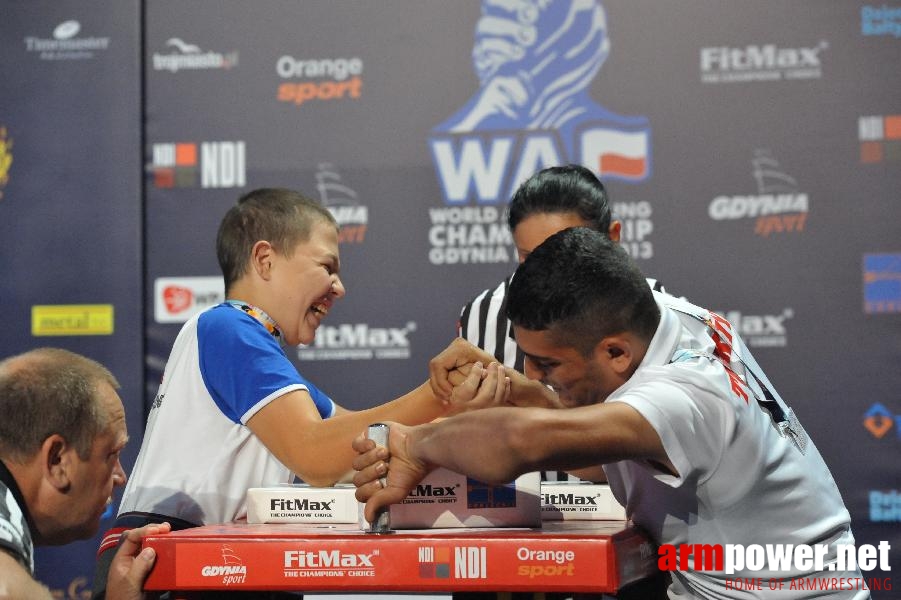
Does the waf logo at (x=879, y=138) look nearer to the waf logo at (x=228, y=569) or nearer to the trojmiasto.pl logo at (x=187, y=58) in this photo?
the trojmiasto.pl logo at (x=187, y=58)


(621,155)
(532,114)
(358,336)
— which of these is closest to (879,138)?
(621,155)

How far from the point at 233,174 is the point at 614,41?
1.75 meters

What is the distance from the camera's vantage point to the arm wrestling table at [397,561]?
1604mm

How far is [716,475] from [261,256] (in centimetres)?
127

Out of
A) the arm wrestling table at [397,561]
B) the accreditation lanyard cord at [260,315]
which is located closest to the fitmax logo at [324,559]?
the arm wrestling table at [397,561]

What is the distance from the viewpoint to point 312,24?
15.5 ft

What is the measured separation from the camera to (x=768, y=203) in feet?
14.5

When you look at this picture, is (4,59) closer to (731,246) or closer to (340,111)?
(340,111)

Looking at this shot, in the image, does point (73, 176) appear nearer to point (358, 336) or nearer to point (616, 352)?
point (358, 336)

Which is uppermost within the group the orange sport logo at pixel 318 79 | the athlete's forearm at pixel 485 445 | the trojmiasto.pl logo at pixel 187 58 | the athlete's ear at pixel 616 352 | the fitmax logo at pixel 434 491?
the trojmiasto.pl logo at pixel 187 58

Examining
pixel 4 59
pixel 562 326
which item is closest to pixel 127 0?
pixel 4 59

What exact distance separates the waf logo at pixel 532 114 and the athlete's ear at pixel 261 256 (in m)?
2.09

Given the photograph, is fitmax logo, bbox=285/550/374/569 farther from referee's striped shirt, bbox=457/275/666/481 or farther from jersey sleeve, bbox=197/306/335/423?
referee's striped shirt, bbox=457/275/666/481

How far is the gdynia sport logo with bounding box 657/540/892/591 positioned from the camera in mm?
1818
